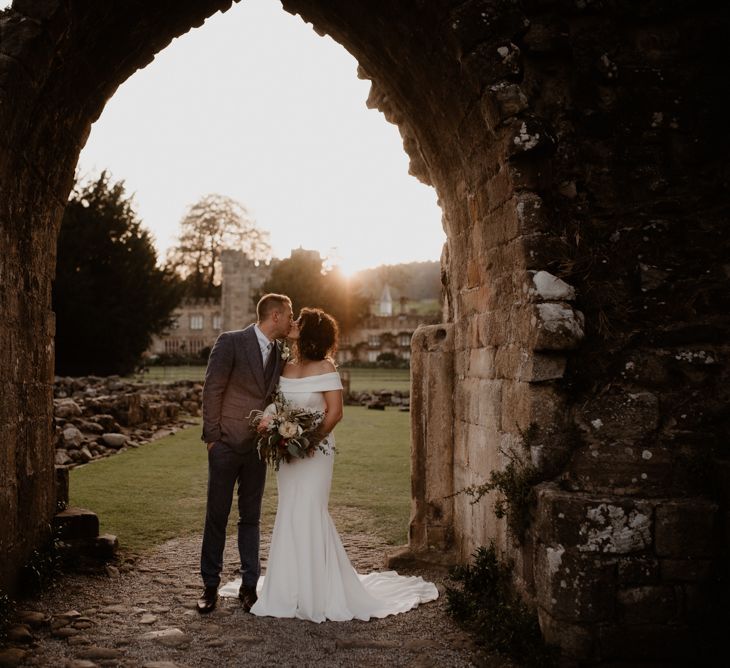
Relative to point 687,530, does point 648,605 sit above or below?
below

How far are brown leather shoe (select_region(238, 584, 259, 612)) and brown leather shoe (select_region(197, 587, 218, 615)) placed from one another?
188mm

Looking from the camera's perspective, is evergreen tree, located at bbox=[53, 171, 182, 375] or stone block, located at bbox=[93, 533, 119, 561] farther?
evergreen tree, located at bbox=[53, 171, 182, 375]

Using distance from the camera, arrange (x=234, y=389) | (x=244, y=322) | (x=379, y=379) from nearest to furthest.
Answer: (x=234, y=389) → (x=379, y=379) → (x=244, y=322)

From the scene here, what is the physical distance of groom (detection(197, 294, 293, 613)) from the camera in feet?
16.7

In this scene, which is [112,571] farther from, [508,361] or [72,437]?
[72,437]

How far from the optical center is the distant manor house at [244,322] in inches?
2040

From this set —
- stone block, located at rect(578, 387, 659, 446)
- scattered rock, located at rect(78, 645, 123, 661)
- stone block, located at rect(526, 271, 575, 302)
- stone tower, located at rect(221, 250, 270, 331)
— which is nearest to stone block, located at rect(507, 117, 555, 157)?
stone block, located at rect(526, 271, 575, 302)

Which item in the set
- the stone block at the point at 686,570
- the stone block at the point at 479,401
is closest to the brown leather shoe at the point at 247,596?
the stone block at the point at 479,401

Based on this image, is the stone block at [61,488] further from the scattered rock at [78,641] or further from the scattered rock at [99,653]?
the scattered rock at [99,653]

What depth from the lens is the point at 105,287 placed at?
29.5 meters

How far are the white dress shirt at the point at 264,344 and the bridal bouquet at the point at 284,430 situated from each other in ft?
1.08

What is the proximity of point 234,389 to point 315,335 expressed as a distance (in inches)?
28.7

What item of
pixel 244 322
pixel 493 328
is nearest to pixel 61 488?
pixel 493 328

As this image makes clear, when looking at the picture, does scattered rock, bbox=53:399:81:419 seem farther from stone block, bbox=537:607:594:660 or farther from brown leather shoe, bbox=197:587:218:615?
stone block, bbox=537:607:594:660
